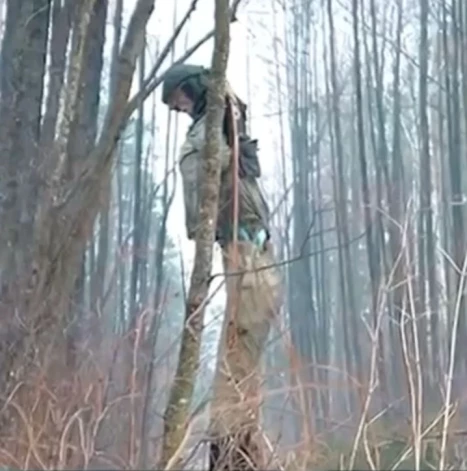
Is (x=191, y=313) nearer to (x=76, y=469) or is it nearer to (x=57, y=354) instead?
(x=76, y=469)

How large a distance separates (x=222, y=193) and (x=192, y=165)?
13 cm

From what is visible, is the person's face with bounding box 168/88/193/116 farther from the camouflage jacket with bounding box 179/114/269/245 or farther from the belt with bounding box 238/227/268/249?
the belt with bounding box 238/227/268/249

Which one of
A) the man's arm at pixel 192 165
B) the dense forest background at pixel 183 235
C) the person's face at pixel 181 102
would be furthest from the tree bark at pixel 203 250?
the person's face at pixel 181 102

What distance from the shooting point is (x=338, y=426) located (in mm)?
2408

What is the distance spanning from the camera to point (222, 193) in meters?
3.06

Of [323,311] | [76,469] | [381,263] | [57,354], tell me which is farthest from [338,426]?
[323,311]

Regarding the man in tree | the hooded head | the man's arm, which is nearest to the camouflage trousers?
the man in tree

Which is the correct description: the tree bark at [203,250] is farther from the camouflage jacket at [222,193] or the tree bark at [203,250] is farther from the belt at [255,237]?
the belt at [255,237]

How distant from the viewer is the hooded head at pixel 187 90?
125 inches

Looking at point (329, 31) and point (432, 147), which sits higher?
point (329, 31)

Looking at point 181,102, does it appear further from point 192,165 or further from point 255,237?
point 255,237

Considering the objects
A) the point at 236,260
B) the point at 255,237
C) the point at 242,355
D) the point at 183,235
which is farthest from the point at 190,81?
the point at 183,235

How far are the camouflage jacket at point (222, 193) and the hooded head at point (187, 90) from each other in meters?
0.06

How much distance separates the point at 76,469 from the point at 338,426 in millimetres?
705
